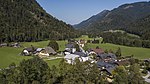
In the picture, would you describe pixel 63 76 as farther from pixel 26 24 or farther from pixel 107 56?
pixel 26 24

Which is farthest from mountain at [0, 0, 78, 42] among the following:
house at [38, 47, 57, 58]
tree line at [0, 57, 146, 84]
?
tree line at [0, 57, 146, 84]

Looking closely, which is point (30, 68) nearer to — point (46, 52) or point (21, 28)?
point (46, 52)

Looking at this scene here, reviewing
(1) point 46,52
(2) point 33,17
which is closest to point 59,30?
(2) point 33,17

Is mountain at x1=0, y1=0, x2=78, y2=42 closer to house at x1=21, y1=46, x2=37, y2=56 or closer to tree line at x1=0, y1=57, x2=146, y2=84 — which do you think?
house at x1=21, y1=46, x2=37, y2=56

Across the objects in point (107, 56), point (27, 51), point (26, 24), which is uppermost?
point (26, 24)

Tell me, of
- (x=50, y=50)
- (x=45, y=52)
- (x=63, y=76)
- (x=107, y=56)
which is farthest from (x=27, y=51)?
(x=63, y=76)

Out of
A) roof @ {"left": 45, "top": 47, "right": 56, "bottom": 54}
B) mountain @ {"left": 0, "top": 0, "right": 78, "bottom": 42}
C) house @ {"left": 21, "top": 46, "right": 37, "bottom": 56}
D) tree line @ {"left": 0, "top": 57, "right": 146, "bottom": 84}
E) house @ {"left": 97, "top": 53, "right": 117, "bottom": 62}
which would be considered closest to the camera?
tree line @ {"left": 0, "top": 57, "right": 146, "bottom": 84}

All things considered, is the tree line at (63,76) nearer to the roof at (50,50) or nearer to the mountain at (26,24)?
the roof at (50,50)

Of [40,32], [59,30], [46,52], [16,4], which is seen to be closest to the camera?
[46,52]

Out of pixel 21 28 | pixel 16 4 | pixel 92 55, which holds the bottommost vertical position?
pixel 92 55
